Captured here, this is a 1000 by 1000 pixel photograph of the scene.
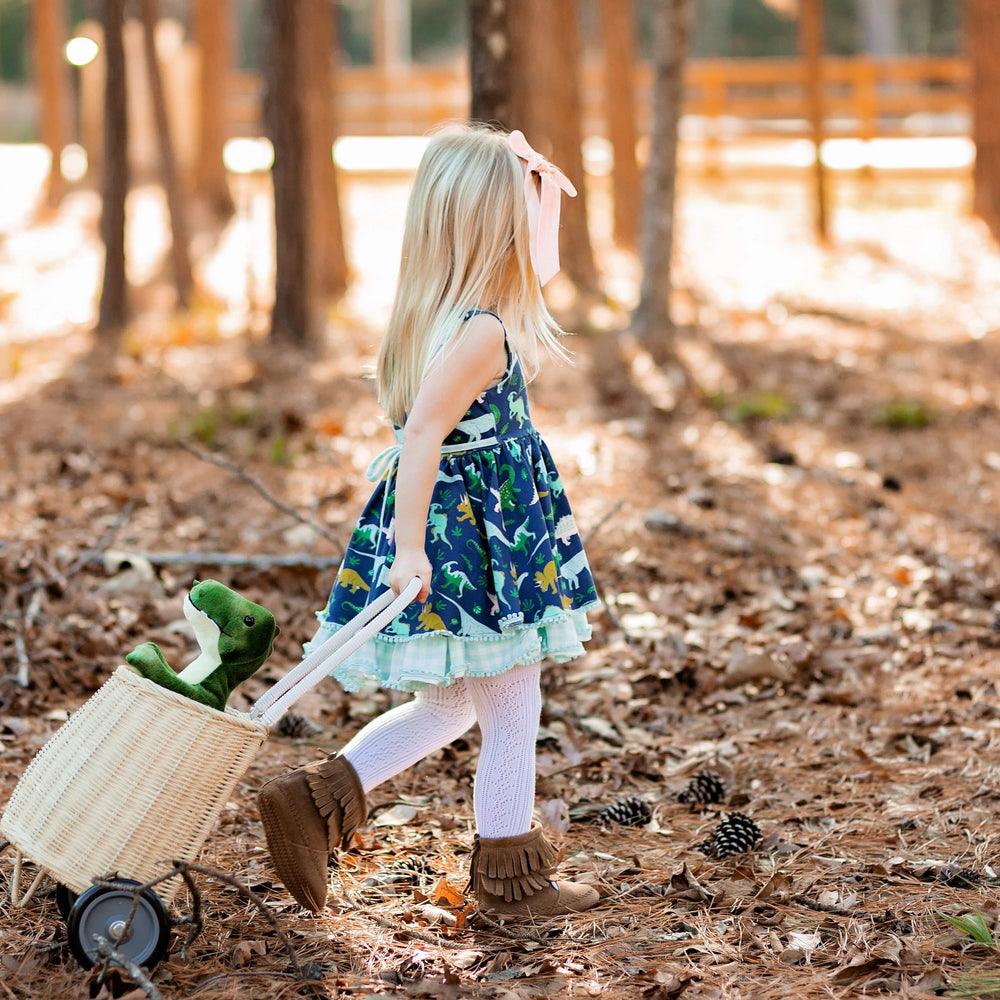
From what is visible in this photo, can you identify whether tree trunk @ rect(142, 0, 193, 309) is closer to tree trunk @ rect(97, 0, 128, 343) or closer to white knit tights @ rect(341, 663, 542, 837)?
tree trunk @ rect(97, 0, 128, 343)

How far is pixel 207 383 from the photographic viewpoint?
761 cm

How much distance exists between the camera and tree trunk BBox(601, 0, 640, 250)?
42.2ft

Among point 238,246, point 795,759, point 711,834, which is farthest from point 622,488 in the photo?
point 238,246

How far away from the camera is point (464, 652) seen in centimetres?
250

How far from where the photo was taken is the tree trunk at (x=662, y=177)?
8.05m

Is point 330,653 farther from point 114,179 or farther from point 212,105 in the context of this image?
point 212,105

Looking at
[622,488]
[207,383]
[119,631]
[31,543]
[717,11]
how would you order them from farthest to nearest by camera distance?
Result: [717,11] < [207,383] < [622,488] < [31,543] < [119,631]

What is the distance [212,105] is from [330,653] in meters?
13.2

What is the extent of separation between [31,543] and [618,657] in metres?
2.24

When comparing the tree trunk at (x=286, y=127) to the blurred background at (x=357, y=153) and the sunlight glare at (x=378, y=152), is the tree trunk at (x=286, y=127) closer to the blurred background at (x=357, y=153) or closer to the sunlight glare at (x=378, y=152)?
the blurred background at (x=357, y=153)

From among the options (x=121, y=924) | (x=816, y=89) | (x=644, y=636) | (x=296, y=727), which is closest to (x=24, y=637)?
(x=296, y=727)

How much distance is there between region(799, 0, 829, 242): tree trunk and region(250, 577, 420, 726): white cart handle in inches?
457

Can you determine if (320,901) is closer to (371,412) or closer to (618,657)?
(618,657)

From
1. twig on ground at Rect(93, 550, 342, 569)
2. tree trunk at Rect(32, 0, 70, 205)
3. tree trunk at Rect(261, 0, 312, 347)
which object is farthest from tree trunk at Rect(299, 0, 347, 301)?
twig on ground at Rect(93, 550, 342, 569)
